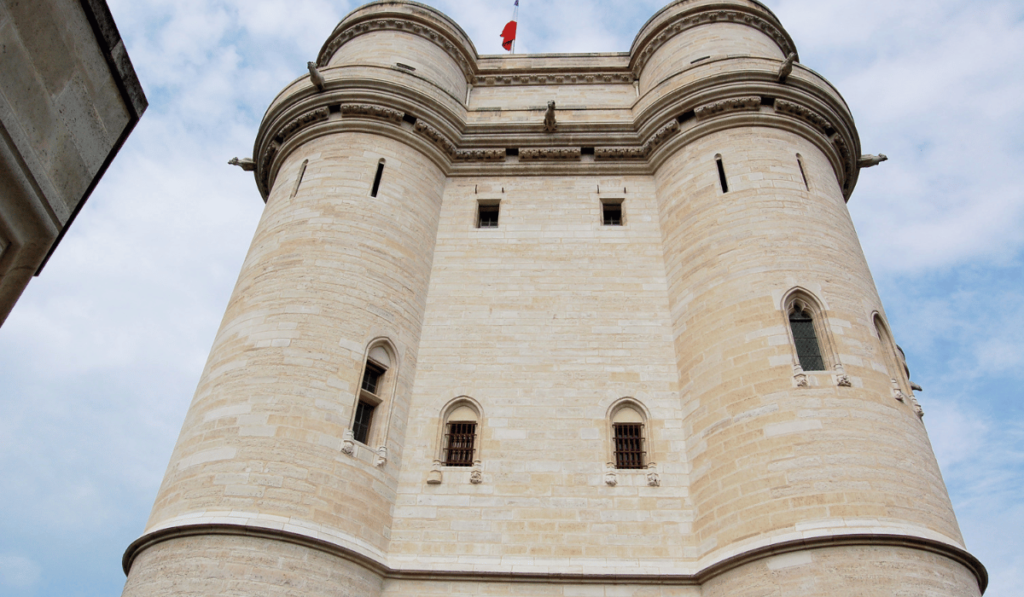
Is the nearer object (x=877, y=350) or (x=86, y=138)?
(x=86, y=138)

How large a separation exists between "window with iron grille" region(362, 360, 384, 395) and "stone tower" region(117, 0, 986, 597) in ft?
0.25

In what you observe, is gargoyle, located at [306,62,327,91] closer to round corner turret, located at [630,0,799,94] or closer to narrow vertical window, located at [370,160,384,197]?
narrow vertical window, located at [370,160,384,197]

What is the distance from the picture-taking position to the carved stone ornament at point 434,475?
1178 cm

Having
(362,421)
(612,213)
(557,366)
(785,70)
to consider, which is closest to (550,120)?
(612,213)

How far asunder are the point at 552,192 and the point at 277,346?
7.23m

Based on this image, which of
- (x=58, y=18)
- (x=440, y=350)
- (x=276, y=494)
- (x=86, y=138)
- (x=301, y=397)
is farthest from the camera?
(x=440, y=350)

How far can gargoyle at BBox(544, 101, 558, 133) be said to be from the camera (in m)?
16.5

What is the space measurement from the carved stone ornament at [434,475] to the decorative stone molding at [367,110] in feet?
25.7

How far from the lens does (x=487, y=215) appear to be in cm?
1656

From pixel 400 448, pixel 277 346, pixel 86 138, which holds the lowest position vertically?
pixel 86 138

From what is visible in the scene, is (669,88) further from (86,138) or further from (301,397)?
(86,138)

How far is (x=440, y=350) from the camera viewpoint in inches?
535

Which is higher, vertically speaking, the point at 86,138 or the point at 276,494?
the point at 276,494

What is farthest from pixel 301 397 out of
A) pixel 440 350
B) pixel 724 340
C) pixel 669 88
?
pixel 669 88
